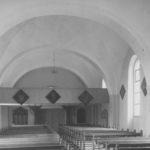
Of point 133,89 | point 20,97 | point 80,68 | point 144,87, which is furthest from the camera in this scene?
point 80,68

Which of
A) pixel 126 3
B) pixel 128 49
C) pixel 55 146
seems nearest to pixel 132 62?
pixel 128 49

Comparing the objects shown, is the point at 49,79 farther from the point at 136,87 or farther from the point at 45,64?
the point at 136,87

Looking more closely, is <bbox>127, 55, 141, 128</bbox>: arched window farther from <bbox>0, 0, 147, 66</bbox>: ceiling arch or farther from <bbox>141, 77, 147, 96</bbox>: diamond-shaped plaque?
<bbox>0, 0, 147, 66</bbox>: ceiling arch

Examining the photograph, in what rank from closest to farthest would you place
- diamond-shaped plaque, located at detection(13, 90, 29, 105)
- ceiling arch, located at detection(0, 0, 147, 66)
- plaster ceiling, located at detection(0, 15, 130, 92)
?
ceiling arch, located at detection(0, 0, 147, 66), plaster ceiling, located at detection(0, 15, 130, 92), diamond-shaped plaque, located at detection(13, 90, 29, 105)

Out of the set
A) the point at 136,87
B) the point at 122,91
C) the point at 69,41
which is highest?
the point at 69,41

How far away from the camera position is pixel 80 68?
2100 cm

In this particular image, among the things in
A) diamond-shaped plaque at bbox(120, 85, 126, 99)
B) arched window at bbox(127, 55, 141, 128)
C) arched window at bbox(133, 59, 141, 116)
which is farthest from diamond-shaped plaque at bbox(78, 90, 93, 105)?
arched window at bbox(133, 59, 141, 116)

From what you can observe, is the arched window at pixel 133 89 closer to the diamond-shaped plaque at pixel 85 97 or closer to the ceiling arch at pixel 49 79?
the diamond-shaped plaque at pixel 85 97

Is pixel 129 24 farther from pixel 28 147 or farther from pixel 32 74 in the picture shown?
pixel 32 74

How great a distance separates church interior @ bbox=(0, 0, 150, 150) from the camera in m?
9.95

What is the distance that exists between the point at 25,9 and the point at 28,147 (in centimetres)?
422

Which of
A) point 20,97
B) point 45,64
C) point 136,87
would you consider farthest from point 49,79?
point 136,87

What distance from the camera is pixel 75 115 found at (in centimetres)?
2559

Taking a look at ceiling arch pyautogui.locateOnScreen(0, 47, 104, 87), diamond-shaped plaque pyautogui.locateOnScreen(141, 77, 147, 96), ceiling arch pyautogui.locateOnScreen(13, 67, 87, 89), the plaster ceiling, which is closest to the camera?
diamond-shaped plaque pyautogui.locateOnScreen(141, 77, 147, 96)
